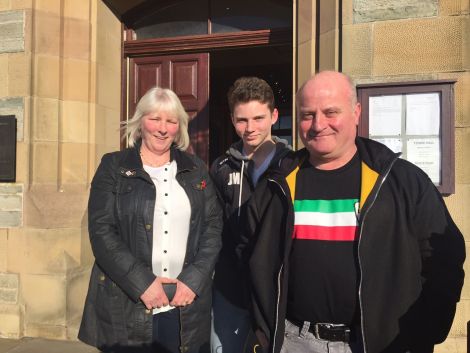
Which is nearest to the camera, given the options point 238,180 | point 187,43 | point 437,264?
point 437,264

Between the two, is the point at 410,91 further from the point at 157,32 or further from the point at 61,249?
the point at 61,249

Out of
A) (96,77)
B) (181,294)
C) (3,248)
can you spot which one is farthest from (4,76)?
(181,294)

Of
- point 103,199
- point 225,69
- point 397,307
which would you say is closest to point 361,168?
point 397,307

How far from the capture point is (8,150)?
450cm

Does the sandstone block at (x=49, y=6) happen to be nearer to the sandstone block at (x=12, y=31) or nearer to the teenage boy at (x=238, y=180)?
the sandstone block at (x=12, y=31)

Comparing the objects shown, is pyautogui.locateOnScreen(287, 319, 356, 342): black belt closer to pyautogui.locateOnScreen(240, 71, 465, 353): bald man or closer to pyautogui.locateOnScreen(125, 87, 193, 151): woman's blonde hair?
pyautogui.locateOnScreen(240, 71, 465, 353): bald man

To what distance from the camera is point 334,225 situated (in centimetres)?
186

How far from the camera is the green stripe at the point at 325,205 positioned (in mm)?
1856

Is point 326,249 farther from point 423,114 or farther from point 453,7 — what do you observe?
point 453,7

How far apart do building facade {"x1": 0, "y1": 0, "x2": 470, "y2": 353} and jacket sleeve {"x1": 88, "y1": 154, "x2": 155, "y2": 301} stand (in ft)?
6.88

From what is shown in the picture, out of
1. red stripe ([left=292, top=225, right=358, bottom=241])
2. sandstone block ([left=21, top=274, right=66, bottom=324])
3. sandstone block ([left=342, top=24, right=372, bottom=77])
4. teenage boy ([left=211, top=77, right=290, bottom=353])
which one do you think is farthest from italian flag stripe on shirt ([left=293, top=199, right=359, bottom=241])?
sandstone block ([left=21, top=274, right=66, bottom=324])

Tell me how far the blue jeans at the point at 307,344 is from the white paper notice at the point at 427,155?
6.45 feet

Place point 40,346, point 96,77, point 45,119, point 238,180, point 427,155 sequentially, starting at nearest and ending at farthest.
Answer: point 238,180
point 427,155
point 40,346
point 45,119
point 96,77

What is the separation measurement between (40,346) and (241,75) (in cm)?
523
